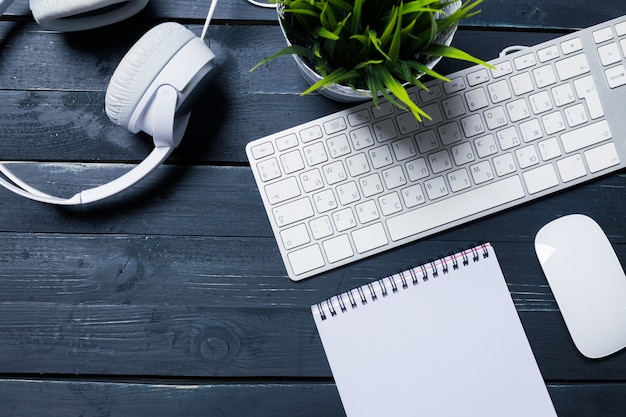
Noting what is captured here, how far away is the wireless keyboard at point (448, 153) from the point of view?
623mm

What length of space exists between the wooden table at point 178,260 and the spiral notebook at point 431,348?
0.02m

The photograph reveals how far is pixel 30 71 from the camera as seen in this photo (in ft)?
2.15

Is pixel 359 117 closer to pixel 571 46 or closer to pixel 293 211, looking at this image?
pixel 293 211

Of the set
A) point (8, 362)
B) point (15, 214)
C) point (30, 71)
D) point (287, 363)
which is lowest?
point (287, 363)

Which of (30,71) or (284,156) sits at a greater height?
(30,71)

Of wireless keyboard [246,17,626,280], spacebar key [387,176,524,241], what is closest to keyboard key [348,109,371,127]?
wireless keyboard [246,17,626,280]

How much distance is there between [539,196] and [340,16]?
286 millimetres

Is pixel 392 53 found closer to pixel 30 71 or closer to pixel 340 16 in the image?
A: pixel 340 16

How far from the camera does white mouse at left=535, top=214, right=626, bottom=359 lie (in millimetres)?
633

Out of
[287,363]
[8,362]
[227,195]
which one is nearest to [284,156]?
[227,195]

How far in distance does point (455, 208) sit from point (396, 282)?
0.32ft

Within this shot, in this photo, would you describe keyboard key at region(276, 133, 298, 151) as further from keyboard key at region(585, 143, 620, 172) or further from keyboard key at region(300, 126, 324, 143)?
keyboard key at region(585, 143, 620, 172)

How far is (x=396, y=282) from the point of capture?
0.64 meters

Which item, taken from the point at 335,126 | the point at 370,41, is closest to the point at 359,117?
the point at 335,126
